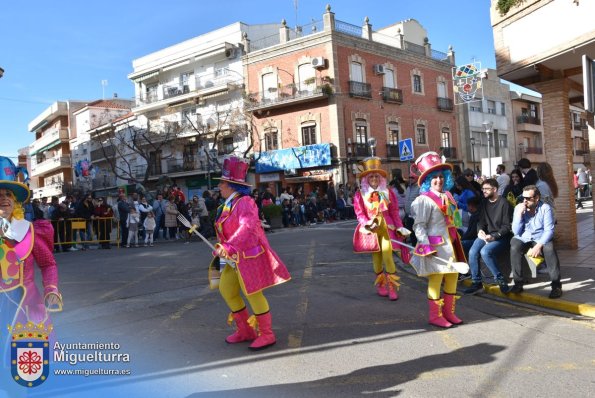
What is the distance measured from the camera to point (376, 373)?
4215 mm

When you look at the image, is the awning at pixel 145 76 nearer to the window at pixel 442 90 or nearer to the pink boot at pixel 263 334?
the window at pixel 442 90

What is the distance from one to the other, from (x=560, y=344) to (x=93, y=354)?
14.8 ft

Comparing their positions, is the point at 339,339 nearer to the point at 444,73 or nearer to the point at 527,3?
the point at 527,3

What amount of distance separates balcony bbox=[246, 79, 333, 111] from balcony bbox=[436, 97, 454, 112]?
12.4 m

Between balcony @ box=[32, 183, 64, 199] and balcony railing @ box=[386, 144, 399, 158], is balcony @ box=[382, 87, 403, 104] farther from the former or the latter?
balcony @ box=[32, 183, 64, 199]

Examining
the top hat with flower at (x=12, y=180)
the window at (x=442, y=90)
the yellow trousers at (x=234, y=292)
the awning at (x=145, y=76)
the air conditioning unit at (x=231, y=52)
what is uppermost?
the awning at (x=145, y=76)

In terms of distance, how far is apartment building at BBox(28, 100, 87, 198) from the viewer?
5875 cm

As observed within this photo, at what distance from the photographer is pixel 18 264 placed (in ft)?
11.0

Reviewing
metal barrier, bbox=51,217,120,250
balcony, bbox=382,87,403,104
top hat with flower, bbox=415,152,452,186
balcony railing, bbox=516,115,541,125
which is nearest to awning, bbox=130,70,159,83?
balcony, bbox=382,87,403,104

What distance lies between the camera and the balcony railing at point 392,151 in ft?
117

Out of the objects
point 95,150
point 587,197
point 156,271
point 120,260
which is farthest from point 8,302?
point 95,150

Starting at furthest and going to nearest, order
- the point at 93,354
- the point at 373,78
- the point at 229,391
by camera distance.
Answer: the point at 373,78 < the point at 93,354 < the point at 229,391

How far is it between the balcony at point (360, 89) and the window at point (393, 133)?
308 centimetres

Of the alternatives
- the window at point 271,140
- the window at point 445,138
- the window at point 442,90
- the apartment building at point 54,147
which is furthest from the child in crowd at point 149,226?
the apartment building at point 54,147
